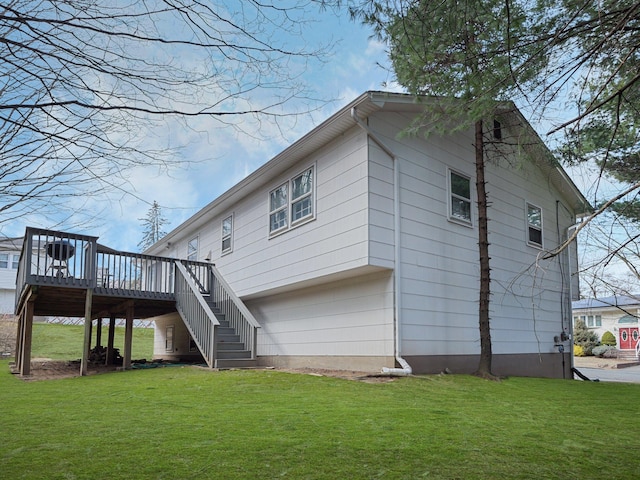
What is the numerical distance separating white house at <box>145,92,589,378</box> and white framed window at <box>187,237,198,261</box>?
11.4 ft

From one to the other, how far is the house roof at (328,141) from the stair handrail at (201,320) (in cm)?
253

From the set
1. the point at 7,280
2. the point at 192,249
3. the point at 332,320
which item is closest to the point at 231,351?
the point at 332,320

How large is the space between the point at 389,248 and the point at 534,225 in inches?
249

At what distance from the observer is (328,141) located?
34.4ft

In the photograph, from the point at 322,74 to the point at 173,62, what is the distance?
3.39 ft

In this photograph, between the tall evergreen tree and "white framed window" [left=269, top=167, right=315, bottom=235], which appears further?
the tall evergreen tree

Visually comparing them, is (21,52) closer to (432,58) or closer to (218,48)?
(218,48)

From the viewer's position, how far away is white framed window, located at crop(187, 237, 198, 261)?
58.2 feet

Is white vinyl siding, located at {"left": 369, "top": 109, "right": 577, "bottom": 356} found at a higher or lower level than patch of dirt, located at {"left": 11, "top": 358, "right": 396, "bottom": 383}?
higher

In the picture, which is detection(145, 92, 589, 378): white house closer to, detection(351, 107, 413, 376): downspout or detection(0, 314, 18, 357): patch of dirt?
detection(351, 107, 413, 376): downspout

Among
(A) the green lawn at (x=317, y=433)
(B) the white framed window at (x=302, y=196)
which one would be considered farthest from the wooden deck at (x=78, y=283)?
(B) the white framed window at (x=302, y=196)

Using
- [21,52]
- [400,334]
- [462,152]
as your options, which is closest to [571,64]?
[21,52]

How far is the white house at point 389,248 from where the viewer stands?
30.8 feet

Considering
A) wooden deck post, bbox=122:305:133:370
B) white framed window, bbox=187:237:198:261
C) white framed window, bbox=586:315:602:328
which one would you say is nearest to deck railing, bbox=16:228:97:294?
wooden deck post, bbox=122:305:133:370
